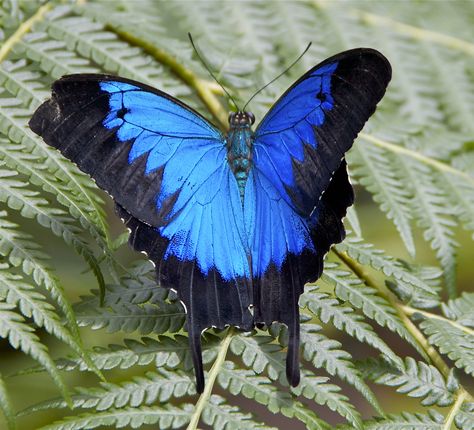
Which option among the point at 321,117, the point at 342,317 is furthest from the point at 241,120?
the point at 342,317

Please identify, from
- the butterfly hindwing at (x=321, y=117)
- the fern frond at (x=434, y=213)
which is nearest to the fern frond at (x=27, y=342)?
the butterfly hindwing at (x=321, y=117)

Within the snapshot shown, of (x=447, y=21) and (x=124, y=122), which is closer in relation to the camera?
(x=124, y=122)

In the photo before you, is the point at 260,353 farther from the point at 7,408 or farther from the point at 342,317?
the point at 7,408


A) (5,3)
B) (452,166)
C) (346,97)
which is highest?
(5,3)

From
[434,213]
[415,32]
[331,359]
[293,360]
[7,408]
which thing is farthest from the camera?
[415,32]

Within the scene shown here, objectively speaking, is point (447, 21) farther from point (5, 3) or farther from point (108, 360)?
point (108, 360)

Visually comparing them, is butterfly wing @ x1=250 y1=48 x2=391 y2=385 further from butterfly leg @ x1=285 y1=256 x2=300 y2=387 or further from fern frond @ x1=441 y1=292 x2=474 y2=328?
fern frond @ x1=441 y1=292 x2=474 y2=328

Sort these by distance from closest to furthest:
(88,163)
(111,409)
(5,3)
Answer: (111,409)
(88,163)
(5,3)

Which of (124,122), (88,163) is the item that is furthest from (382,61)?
(88,163)
